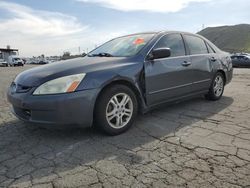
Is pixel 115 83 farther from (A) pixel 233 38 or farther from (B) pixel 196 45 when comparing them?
(A) pixel 233 38

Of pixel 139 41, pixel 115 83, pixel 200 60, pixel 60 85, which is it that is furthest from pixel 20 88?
pixel 200 60

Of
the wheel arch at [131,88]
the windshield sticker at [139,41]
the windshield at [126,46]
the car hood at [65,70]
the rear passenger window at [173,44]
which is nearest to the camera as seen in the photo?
the car hood at [65,70]

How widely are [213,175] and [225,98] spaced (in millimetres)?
3788

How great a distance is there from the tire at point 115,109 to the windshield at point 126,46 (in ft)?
2.35

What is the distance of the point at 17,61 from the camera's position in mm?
42688

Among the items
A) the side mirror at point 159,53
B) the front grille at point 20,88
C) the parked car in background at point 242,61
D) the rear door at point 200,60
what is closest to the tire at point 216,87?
the rear door at point 200,60

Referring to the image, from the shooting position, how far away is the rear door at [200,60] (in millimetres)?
4704

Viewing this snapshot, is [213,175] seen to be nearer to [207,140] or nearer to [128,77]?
[207,140]

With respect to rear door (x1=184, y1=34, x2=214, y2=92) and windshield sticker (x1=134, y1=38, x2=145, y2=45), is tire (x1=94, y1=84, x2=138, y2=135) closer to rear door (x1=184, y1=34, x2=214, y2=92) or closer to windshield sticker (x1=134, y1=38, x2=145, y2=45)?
windshield sticker (x1=134, y1=38, x2=145, y2=45)

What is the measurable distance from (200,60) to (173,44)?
0.78 metres

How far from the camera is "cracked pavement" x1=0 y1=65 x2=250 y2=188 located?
2.36m

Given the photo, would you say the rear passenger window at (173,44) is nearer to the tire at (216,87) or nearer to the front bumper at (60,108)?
the tire at (216,87)

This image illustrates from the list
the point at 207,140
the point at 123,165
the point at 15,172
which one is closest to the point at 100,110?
the point at 123,165

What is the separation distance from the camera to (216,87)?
18.0 ft
